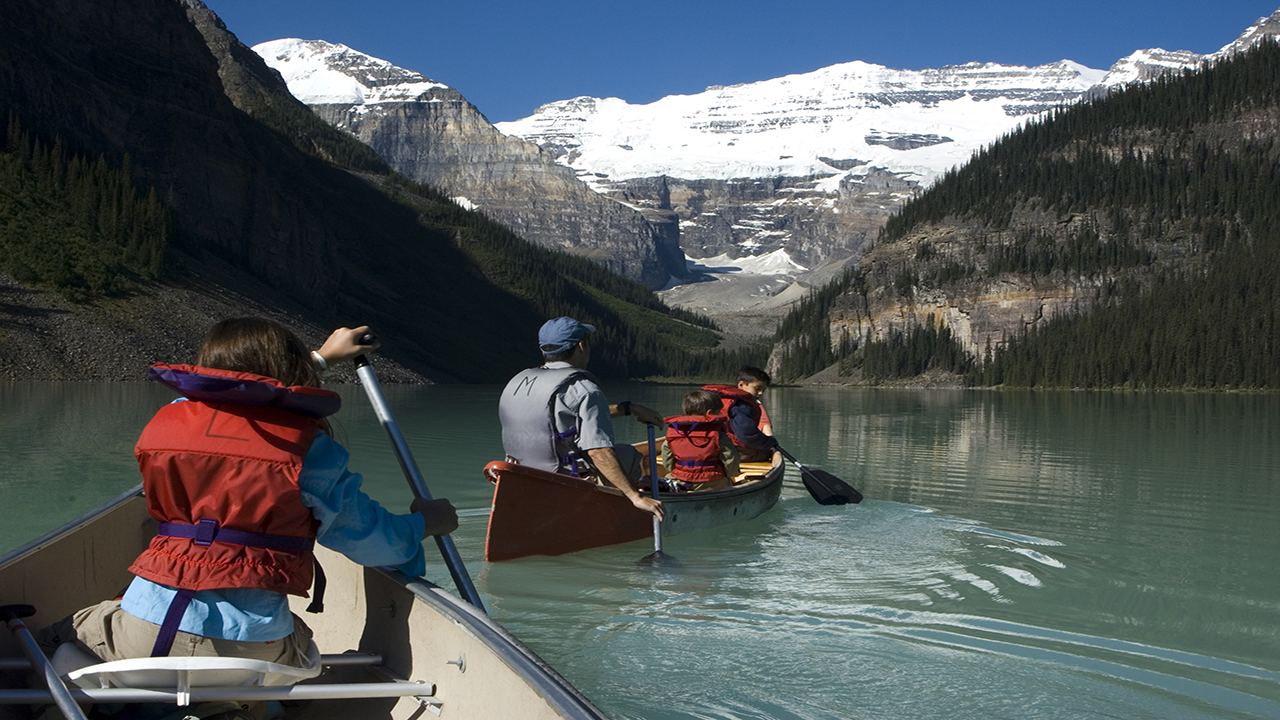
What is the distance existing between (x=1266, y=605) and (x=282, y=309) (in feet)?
233

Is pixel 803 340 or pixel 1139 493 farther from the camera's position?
pixel 803 340

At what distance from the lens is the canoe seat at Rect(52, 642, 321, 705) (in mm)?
3822

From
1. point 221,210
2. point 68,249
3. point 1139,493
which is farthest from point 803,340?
point 1139,493

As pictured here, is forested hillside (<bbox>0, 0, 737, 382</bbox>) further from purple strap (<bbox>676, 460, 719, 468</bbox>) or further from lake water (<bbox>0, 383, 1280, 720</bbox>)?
purple strap (<bbox>676, 460, 719, 468</bbox>)

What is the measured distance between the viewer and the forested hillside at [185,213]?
5841 centimetres

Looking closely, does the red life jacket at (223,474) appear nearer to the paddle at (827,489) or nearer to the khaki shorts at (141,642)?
the khaki shorts at (141,642)

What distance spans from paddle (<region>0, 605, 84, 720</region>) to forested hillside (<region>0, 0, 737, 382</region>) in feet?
166

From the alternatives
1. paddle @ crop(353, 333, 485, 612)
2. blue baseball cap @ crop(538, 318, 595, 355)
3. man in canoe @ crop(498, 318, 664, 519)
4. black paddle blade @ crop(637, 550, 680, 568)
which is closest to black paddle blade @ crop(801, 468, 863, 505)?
black paddle blade @ crop(637, 550, 680, 568)

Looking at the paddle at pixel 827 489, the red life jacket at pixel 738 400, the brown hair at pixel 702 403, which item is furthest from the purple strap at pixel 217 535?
the paddle at pixel 827 489

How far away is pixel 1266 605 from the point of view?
384 inches

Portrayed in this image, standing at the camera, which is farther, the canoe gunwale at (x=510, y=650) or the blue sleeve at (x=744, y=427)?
the blue sleeve at (x=744, y=427)

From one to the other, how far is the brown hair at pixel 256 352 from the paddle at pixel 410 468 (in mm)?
1413

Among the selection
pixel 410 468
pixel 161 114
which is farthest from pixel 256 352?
pixel 161 114

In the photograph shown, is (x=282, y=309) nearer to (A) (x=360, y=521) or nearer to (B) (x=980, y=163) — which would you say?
(A) (x=360, y=521)
